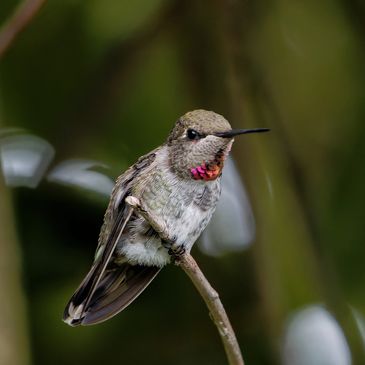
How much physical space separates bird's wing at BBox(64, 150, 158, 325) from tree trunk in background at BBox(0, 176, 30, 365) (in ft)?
0.48

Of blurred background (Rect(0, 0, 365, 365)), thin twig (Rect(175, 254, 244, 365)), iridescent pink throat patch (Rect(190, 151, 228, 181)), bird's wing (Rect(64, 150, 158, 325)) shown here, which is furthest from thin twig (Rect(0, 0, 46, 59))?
blurred background (Rect(0, 0, 365, 365))

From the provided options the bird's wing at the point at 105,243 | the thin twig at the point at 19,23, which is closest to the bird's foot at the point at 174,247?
the bird's wing at the point at 105,243

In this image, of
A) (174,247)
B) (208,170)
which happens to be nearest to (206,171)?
(208,170)

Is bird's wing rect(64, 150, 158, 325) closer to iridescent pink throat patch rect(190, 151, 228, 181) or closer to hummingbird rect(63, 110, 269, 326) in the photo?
hummingbird rect(63, 110, 269, 326)

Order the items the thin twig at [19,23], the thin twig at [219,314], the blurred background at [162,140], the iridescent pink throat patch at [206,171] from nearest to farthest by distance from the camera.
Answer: the thin twig at [219,314], the thin twig at [19,23], the iridescent pink throat patch at [206,171], the blurred background at [162,140]

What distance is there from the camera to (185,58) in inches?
147

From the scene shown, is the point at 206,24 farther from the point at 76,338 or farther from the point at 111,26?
the point at 76,338

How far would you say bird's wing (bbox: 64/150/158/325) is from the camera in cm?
255

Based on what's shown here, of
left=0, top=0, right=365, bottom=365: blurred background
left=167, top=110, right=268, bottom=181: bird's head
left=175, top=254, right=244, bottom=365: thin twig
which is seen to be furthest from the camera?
left=0, top=0, right=365, bottom=365: blurred background

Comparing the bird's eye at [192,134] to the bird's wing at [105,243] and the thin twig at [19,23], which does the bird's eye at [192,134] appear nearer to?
the bird's wing at [105,243]

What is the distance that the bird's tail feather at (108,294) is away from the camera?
2.72 m

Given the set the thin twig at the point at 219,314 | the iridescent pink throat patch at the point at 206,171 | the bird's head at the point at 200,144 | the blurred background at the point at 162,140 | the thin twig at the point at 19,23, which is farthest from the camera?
the blurred background at the point at 162,140

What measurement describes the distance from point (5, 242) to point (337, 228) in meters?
1.57

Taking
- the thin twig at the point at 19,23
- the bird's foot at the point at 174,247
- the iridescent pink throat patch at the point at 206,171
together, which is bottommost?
the bird's foot at the point at 174,247
